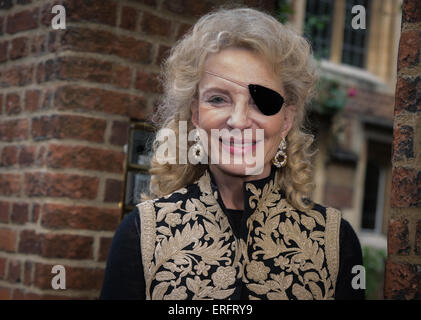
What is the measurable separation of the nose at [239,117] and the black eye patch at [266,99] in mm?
41

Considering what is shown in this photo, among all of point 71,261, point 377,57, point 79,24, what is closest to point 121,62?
point 79,24

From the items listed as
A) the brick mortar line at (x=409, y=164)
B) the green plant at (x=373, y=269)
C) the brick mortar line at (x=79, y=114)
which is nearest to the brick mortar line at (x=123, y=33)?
the brick mortar line at (x=79, y=114)

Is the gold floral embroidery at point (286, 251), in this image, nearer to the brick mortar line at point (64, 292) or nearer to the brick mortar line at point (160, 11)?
the brick mortar line at point (64, 292)

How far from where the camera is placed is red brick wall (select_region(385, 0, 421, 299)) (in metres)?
1.83

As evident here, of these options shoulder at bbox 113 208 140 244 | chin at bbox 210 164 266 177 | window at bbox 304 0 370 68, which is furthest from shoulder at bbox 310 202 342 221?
window at bbox 304 0 370 68

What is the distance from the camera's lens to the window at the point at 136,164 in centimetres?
279

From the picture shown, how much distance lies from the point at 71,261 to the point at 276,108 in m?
1.18

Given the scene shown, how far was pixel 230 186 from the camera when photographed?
6.82ft

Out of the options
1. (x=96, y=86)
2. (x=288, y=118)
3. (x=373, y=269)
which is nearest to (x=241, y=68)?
(x=288, y=118)

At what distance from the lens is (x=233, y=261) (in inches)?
77.9

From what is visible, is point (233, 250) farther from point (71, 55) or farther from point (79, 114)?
point (71, 55)

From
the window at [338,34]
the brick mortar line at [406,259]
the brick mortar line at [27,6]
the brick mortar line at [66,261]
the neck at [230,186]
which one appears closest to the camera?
the brick mortar line at [406,259]

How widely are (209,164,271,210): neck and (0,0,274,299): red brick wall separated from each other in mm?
760

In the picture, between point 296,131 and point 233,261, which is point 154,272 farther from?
point 296,131
